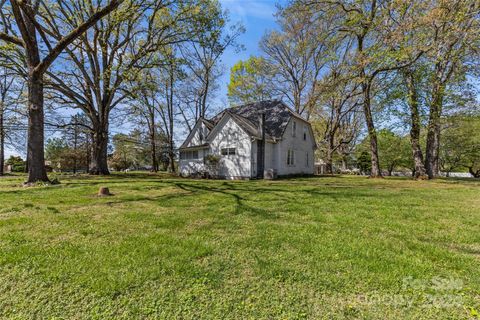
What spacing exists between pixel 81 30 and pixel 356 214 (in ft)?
36.9

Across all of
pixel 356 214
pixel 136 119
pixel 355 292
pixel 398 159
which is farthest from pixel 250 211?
pixel 398 159

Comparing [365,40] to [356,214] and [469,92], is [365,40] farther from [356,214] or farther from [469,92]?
[356,214]

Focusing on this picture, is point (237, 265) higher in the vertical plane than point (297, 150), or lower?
lower

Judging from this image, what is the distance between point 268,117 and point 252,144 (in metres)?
4.11

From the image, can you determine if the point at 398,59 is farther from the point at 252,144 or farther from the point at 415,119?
the point at 252,144

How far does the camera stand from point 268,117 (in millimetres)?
18156

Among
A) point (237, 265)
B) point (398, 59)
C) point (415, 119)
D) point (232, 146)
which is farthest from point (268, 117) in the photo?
point (237, 265)

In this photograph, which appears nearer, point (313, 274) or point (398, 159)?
point (313, 274)

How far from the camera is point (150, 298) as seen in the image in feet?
7.14

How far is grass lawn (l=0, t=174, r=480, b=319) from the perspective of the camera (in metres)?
2.07

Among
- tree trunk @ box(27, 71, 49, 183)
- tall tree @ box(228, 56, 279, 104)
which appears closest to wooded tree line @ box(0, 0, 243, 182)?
tree trunk @ box(27, 71, 49, 183)

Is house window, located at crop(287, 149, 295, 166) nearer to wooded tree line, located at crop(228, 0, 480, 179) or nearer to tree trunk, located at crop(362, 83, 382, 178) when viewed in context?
wooded tree line, located at crop(228, 0, 480, 179)

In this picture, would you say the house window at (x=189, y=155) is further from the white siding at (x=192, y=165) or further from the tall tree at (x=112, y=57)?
the tall tree at (x=112, y=57)

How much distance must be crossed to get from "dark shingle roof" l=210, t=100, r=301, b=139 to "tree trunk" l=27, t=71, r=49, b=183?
10.4m
